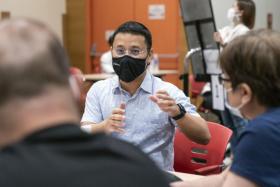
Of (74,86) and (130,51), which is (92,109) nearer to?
(130,51)

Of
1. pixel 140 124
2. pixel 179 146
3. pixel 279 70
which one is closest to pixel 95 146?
pixel 279 70

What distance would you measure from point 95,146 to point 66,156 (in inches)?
2.2

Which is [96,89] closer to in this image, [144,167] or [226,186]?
[226,186]

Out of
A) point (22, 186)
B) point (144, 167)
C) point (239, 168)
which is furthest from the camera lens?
point (239, 168)

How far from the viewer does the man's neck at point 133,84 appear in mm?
2486

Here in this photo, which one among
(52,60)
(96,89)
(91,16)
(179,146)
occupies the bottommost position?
(179,146)

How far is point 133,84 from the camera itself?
2.50 meters

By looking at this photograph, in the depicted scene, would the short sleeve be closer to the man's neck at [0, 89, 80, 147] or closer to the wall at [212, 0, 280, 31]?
the man's neck at [0, 89, 80, 147]

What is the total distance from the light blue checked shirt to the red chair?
222 millimetres

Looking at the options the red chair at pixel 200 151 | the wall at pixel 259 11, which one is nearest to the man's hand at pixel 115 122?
the red chair at pixel 200 151

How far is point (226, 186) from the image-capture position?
1479 millimetres

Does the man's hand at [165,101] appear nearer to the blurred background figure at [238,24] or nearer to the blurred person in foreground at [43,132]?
the blurred person in foreground at [43,132]

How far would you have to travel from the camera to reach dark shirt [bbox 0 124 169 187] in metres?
0.80

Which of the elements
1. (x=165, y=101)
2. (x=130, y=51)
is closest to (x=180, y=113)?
(x=165, y=101)
